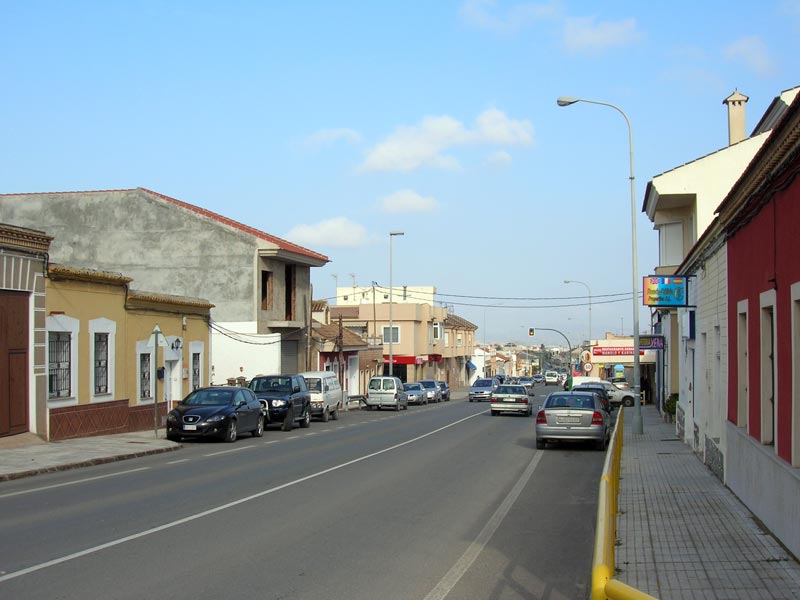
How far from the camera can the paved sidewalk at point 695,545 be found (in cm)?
769

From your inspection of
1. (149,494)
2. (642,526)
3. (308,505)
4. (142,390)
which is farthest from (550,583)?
(142,390)

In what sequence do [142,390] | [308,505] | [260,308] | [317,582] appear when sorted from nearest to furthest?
[317,582] < [308,505] < [142,390] < [260,308]

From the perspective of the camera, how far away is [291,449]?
2200 centimetres

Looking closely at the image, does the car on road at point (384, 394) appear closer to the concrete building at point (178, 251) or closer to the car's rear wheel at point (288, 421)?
the concrete building at point (178, 251)

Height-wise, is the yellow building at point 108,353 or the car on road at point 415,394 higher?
the yellow building at point 108,353

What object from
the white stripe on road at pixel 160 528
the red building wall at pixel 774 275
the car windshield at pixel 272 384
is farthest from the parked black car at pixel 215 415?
the red building wall at pixel 774 275

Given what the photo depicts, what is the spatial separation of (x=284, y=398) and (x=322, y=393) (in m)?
5.91

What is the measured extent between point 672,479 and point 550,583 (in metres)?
8.23

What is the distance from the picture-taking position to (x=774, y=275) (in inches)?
395

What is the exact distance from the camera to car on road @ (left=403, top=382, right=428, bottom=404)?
56906 mm

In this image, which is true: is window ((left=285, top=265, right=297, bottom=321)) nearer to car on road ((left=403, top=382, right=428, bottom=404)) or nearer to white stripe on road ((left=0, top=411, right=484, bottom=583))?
car on road ((left=403, top=382, right=428, bottom=404))

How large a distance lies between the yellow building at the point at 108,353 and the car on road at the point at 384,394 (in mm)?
16857

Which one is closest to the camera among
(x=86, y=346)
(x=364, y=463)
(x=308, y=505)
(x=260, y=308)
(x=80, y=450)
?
(x=308, y=505)

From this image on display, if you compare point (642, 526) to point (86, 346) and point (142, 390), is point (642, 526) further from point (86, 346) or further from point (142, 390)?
point (142, 390)
